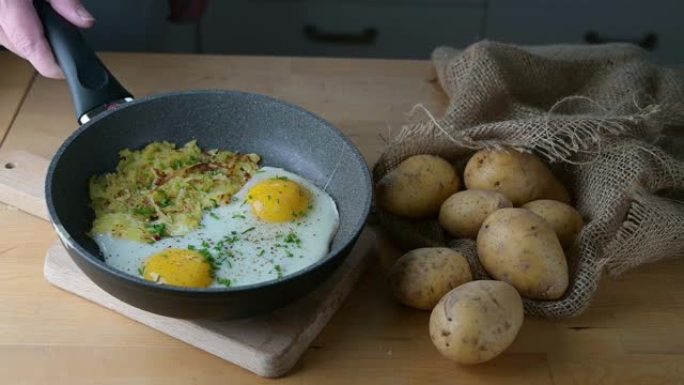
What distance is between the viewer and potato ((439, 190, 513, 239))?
1077 millimetres

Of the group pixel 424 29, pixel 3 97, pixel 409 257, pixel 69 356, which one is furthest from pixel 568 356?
pixel 424 29

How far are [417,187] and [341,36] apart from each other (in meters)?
1.06

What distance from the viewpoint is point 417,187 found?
113 centimetres

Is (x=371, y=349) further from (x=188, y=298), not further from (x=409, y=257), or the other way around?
(x=188, y=298)

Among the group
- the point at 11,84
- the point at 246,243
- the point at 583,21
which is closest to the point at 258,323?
the point at 246,243

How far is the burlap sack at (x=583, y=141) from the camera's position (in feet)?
3.51

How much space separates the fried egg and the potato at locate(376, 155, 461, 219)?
0.08m

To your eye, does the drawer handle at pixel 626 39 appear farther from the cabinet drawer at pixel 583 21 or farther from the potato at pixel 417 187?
the potato at pixel 417 187

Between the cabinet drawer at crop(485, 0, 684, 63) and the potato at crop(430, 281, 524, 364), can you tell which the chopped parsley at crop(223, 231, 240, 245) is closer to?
the potato at crop(430, 281, 524, 364)

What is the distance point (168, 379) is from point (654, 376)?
568 mm

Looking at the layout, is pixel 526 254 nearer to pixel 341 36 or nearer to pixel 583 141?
pixel 583 141

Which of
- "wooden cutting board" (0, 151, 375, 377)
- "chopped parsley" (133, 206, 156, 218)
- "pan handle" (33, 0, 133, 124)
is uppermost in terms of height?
"pan handle" (33, 0, 133, 124)

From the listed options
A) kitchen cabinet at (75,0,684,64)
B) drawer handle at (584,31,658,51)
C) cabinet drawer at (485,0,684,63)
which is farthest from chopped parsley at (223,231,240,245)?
drawer handle at (584,31,658,51)

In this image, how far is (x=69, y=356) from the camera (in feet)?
3.14
